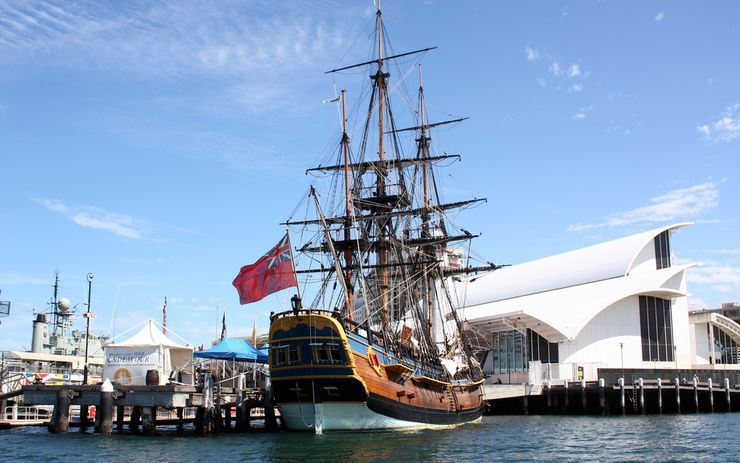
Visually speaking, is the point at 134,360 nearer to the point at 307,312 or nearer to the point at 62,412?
the point at 62,412

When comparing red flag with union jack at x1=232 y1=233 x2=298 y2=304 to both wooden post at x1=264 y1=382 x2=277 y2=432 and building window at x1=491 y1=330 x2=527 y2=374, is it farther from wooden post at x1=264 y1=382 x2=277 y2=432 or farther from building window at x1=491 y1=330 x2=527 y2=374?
building window at x1=491 y1=330 x2=527 y2=374

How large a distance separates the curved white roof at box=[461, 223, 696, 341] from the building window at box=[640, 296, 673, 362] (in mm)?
998

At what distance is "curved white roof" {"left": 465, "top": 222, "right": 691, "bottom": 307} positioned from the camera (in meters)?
69.6

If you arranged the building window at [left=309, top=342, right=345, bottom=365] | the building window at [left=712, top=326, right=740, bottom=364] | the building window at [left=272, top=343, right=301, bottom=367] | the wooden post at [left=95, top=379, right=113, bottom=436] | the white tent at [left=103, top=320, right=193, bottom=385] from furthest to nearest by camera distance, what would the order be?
the building window at [left=712, top=326, right=740, bottom=364] < the white tent at [left=103, top=320, right=193, bottom=385] < the building window at [left=272, top=343, right=301, bottom=367] < the wooden post at [left=95, top=379, right=113, bottom=436] < the building window at [left=309, top=342, right=345, bottom=365]

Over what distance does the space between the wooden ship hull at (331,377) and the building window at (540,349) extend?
2807 centimetres

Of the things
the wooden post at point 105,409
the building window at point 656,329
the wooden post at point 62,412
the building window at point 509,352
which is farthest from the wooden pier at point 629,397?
the wooden post at point 62,412

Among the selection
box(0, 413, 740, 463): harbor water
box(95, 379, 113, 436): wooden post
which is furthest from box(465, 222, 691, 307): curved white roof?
box(95, 379, 113, 436): wooden post

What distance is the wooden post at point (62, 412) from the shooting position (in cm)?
3700

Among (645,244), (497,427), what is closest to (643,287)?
(645,244)

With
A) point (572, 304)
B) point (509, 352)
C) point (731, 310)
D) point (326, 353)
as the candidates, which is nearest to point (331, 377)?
point (326, 353)

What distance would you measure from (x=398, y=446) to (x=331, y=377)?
5106 mm

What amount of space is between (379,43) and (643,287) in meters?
28.5

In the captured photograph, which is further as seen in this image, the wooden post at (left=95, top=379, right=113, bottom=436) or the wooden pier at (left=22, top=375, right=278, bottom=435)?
the wooden pier at (left=22, top=375, right=278, bottom=435)

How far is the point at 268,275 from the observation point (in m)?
37.3
